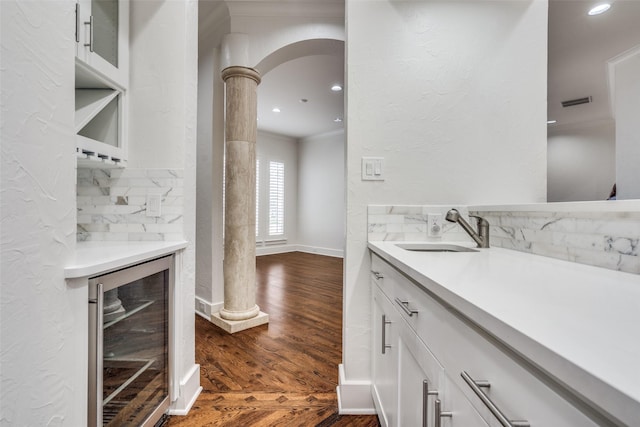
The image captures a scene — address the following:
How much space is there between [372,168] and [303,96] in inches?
131

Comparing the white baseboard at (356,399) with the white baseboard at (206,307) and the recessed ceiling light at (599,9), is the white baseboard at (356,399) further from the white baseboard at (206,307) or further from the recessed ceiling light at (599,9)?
the recessed ceiling light at (599,9)

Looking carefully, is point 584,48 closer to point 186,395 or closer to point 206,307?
point 186,395

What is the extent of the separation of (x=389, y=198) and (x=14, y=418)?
151 centimetres

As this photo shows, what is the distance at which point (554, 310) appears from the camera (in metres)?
0.45

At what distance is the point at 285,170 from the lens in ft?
22.4

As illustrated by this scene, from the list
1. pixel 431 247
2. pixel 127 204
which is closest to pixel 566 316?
pixel 431 247

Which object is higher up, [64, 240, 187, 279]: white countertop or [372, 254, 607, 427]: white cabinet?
[64, 240, 187, 279]: white countertop

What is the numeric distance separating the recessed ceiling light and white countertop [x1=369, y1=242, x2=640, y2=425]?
2487 millimetres

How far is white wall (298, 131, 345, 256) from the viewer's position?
6.25 metres

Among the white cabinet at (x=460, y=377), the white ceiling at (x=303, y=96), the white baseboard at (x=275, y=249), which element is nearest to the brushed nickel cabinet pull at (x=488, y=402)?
the white cabinet at (x=460, y=377)

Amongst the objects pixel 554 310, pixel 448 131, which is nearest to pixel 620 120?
pixel 448 131

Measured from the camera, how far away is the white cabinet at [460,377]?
0.35 meters

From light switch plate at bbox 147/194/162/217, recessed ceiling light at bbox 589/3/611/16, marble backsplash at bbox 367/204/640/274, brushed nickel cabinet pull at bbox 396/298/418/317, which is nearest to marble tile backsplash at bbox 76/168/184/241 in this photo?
light switch plate at bbox 147/194/162/217

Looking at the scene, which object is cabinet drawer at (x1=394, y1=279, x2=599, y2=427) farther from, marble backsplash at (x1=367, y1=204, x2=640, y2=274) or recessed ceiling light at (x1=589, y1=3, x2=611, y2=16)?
recessed ceiling light at (x1=589, y1=3, x2=611, y2=16)
